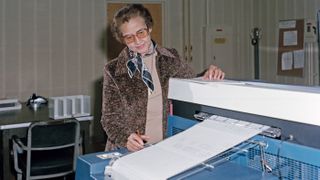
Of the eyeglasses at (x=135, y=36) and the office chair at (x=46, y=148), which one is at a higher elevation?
the eyeglasses at (x=135, y=36)

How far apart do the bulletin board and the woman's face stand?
356 centimetres

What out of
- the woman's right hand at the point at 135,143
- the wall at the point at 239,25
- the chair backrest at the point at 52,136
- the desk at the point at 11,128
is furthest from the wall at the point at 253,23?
the woman's right hand at the point at 135,143

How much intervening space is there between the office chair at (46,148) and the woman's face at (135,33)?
1512 millimetres

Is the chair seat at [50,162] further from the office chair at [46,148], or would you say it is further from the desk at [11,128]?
the desk at [11,128]

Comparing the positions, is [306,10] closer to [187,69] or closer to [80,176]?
[187,69]

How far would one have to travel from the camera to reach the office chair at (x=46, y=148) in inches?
112

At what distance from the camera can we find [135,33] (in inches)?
59.5

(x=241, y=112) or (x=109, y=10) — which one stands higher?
(x=109, y=10)

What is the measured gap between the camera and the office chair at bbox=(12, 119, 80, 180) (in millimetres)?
2852

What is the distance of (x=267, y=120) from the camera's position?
0.96 m

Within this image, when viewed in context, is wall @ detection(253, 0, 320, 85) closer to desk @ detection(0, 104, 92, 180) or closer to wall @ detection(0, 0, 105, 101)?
wall @ detection(0, 0, 105, 101)

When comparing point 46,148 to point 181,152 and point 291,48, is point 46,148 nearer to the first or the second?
point 181,152

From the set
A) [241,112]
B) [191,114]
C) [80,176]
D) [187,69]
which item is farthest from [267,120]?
[187,69]

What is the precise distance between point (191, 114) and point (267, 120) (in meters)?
0.30
